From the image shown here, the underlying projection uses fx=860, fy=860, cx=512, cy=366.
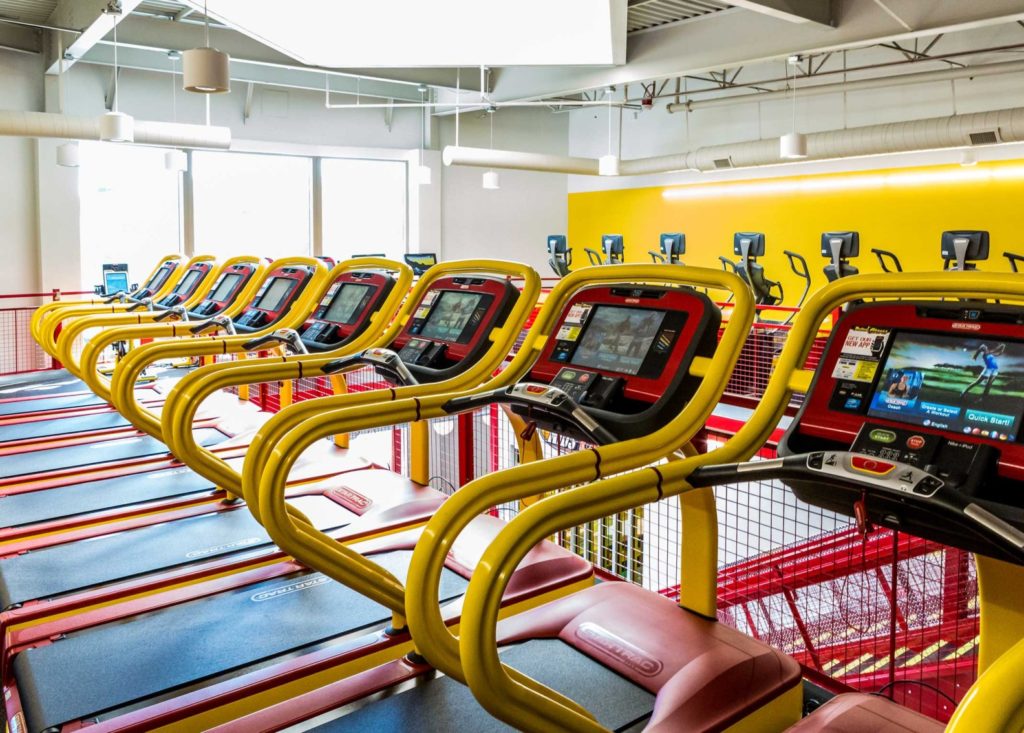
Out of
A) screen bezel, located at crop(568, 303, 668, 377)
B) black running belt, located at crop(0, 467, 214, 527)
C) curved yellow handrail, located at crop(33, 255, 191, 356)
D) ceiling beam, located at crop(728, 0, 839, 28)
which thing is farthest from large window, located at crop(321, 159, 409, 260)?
screen bezel, located at crop(568, 303, 668, 377)

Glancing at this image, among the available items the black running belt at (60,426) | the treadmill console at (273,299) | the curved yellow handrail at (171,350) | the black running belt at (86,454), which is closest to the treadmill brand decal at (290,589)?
the curved yellow handrail at (171,350)

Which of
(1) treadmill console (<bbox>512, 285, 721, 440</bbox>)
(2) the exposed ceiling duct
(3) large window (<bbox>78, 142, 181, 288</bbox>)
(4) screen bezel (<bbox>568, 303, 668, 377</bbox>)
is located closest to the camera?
(1) treadmill console (<bbox>512, 285, 721, 440</bbox>)

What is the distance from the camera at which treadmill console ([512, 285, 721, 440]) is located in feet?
7.53

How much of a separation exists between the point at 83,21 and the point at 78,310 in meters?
3.54

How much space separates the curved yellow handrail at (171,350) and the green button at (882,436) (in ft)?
9.90

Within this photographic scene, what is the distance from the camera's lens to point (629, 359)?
7.99 ft

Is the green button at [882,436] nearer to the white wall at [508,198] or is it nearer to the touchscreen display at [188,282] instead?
the touchscreen display at [188,282]

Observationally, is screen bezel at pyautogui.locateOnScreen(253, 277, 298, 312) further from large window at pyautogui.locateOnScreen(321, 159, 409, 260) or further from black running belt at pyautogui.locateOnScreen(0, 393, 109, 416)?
large window at pyautogui.locateOnScreen(321, 159, 409, 260)

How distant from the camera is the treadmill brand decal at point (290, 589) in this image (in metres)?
3.03

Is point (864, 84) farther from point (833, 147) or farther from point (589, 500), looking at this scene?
point (589, 500)

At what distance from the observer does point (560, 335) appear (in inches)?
106

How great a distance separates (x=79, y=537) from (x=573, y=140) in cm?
1326

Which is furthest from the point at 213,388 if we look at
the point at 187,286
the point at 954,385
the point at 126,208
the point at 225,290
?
the point at 126,208

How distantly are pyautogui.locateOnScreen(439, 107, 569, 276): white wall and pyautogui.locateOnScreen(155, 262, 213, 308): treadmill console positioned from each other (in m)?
7.80
